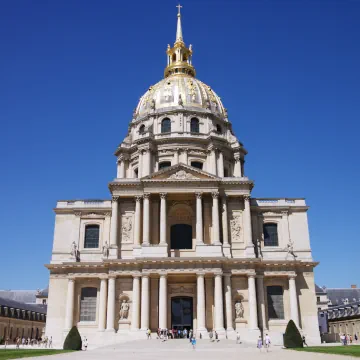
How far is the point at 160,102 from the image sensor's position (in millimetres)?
62719

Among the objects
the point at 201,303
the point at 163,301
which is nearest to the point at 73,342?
the point at 163,301

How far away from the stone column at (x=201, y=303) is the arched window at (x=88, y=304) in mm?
10616

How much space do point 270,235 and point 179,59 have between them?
3518cm

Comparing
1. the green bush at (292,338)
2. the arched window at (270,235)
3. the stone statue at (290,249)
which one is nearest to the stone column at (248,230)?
the arched window at (270,235)

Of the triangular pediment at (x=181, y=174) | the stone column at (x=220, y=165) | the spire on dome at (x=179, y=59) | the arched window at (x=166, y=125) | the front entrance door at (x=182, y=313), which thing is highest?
the spire on dome at (x=179, y=59)

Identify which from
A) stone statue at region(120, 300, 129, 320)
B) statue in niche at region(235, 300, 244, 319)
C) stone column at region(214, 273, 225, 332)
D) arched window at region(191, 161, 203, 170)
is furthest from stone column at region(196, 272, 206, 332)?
arched window at region(191, 161, 203, 170)

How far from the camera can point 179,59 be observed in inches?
2844

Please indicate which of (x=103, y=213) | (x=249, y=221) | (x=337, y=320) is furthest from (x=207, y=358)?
(x=337, y=320)

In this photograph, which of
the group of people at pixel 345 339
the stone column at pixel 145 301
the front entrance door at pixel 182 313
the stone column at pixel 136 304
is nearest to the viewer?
the group of people at pixel 345 339

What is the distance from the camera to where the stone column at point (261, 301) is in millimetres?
43862

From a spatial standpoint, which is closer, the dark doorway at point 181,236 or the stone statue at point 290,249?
the stone statue at point 290,249

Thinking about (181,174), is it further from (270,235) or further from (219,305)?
(219,305)

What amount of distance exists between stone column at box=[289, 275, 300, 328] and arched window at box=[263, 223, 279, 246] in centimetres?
442

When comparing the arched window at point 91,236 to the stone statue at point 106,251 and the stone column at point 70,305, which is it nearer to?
the stone statue at point 106,251
